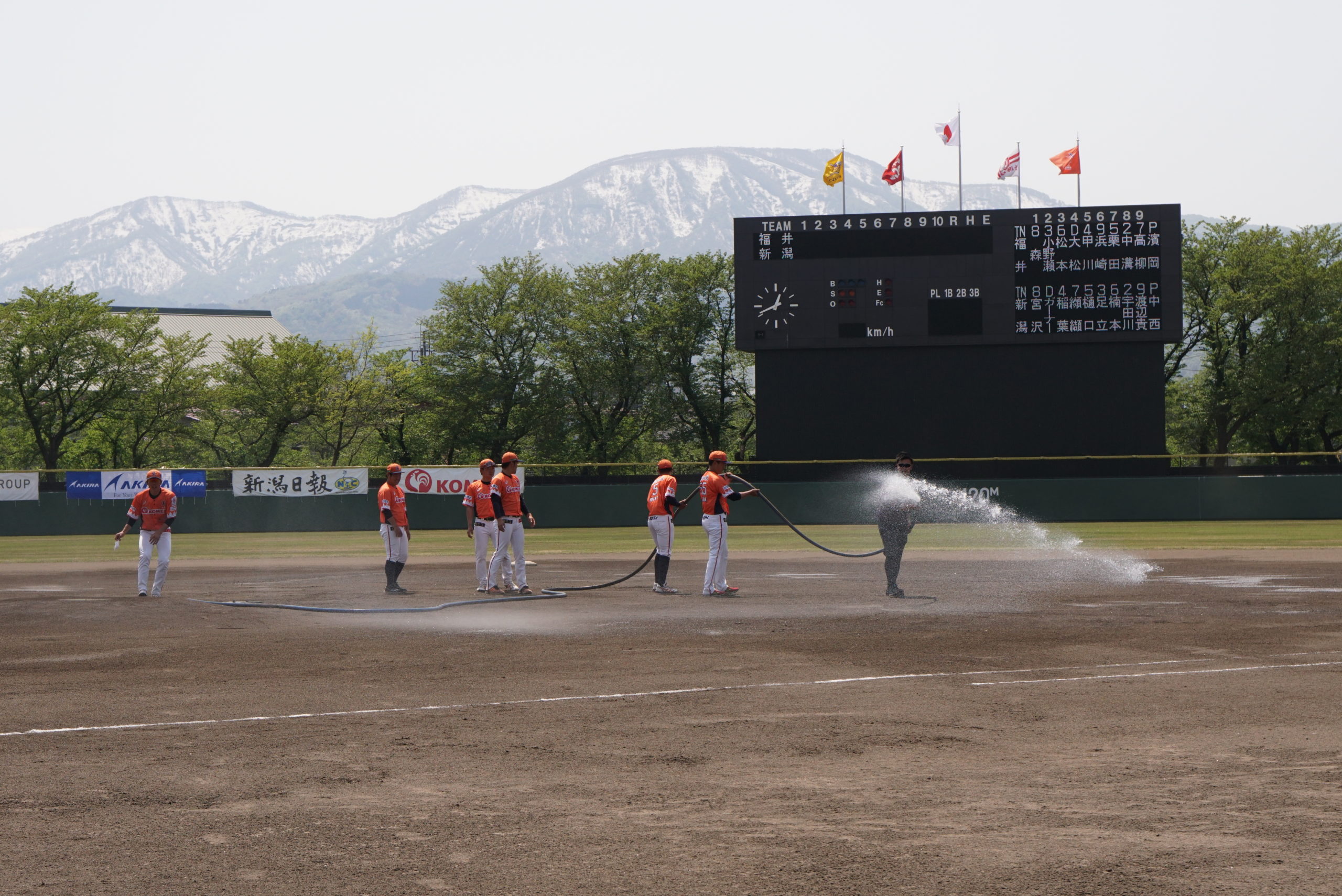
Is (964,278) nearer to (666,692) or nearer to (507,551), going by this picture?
(507,551)

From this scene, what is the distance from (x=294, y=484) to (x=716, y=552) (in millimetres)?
23311

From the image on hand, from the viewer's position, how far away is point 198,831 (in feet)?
18.7

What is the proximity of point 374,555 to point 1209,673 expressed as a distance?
67.7ft

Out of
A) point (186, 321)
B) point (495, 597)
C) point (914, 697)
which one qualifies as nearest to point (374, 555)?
point (495, 597)

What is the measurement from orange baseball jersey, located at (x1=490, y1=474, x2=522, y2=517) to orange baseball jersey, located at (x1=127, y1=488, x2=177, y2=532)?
4.85 m

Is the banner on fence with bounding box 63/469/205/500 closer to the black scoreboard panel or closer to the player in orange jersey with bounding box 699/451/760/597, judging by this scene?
the black scoreboard panel

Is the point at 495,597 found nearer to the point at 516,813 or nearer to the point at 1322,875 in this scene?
the point at 516,813

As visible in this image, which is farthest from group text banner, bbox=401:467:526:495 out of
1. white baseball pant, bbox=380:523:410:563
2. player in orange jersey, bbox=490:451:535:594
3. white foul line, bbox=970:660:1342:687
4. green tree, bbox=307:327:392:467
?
white foul line, bbox=970:660:1342:687

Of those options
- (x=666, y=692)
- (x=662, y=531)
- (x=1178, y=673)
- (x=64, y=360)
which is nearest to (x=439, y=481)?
(x=662, y=531)

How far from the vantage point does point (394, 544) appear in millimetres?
17312

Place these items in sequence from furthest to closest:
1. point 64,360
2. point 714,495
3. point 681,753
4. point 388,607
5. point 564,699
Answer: point 64,360 → point 714,495 → point 388,607 → point 564,699 → point 681,753

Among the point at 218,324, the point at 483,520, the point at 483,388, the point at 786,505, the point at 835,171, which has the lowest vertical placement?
the point at 786,505

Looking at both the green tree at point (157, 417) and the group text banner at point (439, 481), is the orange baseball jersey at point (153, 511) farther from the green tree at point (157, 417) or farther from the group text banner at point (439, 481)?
the green tree at point (157, 417)

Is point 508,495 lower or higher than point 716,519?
higher
